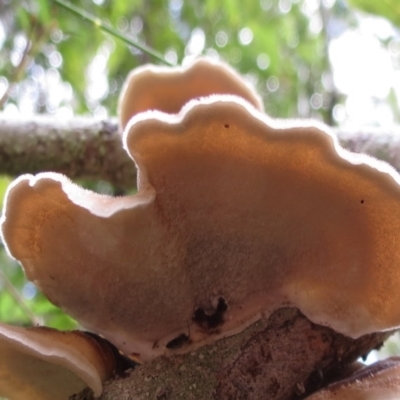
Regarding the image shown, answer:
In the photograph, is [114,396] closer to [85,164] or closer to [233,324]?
[233,324]

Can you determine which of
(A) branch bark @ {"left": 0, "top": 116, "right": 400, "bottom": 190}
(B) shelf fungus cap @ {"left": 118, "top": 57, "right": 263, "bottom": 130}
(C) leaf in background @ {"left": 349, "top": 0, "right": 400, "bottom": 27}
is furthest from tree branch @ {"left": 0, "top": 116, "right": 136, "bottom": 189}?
(C) leaf in background @ {"left": 349, "top": 0, "right": 400, "bottom": 27}

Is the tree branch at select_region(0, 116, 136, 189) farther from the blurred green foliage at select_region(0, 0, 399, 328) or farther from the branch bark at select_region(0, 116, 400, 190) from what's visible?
the blurred green foliage at select_region(0, 0, 399, 328)

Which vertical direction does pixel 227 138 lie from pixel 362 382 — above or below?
above

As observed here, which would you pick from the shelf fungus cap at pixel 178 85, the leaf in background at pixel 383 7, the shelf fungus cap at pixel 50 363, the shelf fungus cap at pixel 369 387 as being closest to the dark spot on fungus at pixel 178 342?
the shelf fungus cap at pixel 50 363

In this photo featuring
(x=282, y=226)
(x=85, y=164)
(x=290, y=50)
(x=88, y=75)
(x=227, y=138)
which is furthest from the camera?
(x=290, y=50)

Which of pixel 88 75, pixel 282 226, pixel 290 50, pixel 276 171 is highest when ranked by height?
pixel 290 50

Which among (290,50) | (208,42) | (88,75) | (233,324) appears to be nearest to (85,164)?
(233,324)

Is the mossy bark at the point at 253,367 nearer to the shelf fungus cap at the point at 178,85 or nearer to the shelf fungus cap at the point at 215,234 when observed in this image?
the shelf fungus cap at the point at 215,234
